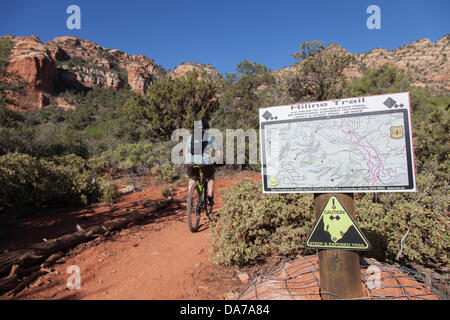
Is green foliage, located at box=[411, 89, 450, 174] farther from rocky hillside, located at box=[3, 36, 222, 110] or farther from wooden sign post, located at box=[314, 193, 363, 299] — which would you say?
rocky hillside, located at box=[3, 36, 222, 110]

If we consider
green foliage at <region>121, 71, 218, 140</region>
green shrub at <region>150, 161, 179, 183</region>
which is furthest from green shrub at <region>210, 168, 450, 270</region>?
green foliage at <region>121, 71, 218, 140</region>

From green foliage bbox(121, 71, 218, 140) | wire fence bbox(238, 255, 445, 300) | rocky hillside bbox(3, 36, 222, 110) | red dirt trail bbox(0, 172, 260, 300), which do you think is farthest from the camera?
rocky hillside bbox(3, 36, 222, 110)

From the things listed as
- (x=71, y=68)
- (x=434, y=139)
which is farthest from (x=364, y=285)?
(x=71, y=68)

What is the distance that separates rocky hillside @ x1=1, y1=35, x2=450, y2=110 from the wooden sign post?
66.0 ft

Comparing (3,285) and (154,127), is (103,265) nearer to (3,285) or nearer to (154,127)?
(3,285)

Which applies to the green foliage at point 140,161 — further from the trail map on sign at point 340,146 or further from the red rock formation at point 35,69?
the red rock formation at point 35,69

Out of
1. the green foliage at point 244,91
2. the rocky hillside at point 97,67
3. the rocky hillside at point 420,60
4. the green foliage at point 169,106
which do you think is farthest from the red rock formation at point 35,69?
the rocky hillside at point 420,60

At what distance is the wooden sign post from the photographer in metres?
1.63

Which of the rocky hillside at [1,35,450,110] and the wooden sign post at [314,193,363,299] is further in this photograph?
the rocky hillside at [1,35,450,110]

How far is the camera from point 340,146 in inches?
65.9

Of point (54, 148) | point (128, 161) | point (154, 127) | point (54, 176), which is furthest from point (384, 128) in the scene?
point (154, 127)

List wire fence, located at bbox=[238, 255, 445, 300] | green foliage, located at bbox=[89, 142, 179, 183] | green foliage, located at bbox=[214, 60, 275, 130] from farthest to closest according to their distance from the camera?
1. green foliage, located at bbox=[214, 60, 275, 130]
2. green foliage, located at bbox=[89, 142, 179, 183]
3. wire fence, located at bbox=[238, 255, 445, 300]

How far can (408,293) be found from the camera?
1725mm
